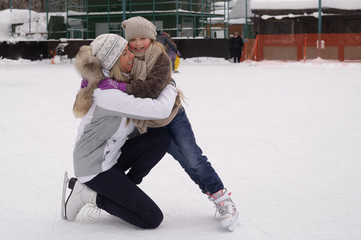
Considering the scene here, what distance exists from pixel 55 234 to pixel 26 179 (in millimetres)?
1296

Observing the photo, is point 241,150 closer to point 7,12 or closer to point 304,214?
point 304,214

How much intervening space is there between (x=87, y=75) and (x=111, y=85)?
13cm

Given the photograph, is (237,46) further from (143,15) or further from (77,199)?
(77,199)

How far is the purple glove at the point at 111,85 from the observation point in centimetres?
285

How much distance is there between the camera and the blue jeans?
3.03m

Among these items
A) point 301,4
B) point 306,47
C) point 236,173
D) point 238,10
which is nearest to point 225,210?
point 236,173

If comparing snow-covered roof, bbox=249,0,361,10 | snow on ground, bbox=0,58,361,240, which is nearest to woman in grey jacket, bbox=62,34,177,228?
snow on ground, bbox=0,58,361,240

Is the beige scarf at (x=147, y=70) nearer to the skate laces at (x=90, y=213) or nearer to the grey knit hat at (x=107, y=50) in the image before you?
the grey knit hat at (x=107, y=50)

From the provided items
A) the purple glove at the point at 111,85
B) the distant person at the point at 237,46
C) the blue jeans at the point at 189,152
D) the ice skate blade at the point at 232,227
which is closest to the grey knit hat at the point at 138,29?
the purple glove at the point at 111,85

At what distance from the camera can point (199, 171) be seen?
306cm

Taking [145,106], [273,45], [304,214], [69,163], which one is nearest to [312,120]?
[69,163]

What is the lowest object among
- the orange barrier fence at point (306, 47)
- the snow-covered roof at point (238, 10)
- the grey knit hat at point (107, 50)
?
the grey knit hat at point (107, 50)

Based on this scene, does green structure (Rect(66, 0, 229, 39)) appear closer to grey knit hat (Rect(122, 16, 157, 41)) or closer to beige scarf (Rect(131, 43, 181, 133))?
grey knit hat (Rect(122, 16, 157, 41))

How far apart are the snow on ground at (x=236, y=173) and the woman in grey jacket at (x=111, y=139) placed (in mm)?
132
